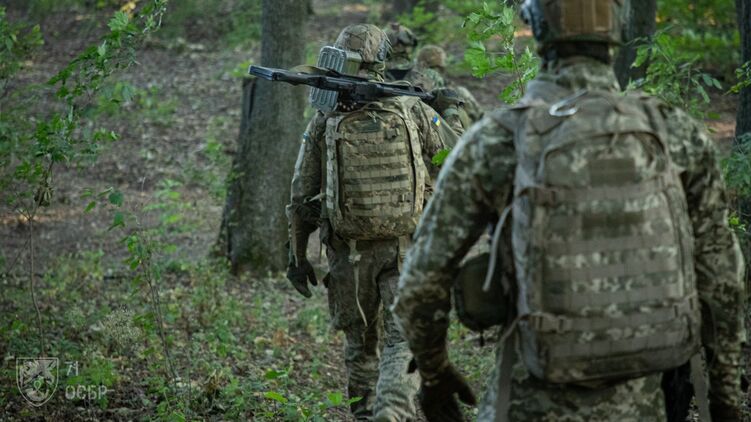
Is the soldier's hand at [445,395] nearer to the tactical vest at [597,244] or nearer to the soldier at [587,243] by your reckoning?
the soldier at [587,243]

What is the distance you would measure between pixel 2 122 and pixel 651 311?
5.24 metres

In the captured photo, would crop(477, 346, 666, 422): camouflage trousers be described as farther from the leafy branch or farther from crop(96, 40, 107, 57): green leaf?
crop(96, 40, 107, 57): green leaf

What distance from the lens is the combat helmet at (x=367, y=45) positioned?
19.0ft

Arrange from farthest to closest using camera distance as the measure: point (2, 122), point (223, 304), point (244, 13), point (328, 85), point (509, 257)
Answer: point (244, 13), point (223, 304), point (2, 122), point (328, 85), point (509, 257)

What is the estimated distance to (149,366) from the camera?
22.0 ft

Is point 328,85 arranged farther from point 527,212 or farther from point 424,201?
point 527,212

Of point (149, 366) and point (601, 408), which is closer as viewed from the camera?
point (601, 408)

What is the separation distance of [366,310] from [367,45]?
66.0 inches

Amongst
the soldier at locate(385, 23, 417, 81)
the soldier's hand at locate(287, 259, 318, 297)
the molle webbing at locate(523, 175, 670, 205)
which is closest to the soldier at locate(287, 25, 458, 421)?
the soldier's hand at locate(287, 259, 318, 297)

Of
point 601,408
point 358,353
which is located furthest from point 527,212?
point 358,353

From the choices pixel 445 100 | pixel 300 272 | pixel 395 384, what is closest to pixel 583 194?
pixel 395 384

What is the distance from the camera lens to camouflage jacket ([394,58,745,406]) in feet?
10.2

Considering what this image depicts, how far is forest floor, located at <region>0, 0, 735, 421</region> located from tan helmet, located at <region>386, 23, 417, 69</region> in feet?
8.64

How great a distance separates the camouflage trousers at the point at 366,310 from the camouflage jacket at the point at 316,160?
0.30 meters
